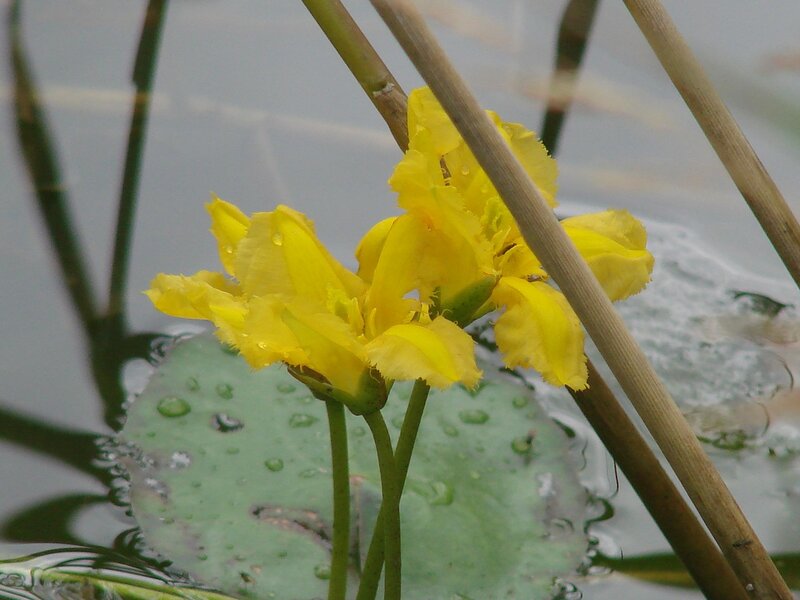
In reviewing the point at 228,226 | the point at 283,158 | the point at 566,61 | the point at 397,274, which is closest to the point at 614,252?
the point at 397,274

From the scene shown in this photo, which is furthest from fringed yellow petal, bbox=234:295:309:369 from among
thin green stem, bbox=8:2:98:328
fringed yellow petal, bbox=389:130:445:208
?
thin green stem, bbox=8:2:98:328

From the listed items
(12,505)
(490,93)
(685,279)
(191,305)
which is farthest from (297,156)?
(191,305)

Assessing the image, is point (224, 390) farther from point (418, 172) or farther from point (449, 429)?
point (418, 172)

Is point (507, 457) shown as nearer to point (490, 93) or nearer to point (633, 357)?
point (633, 357)

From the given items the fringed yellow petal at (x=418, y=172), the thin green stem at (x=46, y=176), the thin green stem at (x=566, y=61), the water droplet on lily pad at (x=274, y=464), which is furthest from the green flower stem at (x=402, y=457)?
the thin green stem at (x=566, y=61)

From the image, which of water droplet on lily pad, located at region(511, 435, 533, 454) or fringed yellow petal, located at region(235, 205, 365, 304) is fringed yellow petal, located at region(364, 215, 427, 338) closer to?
fringed yellow petal, located at region(235, 205, 365, 304)
